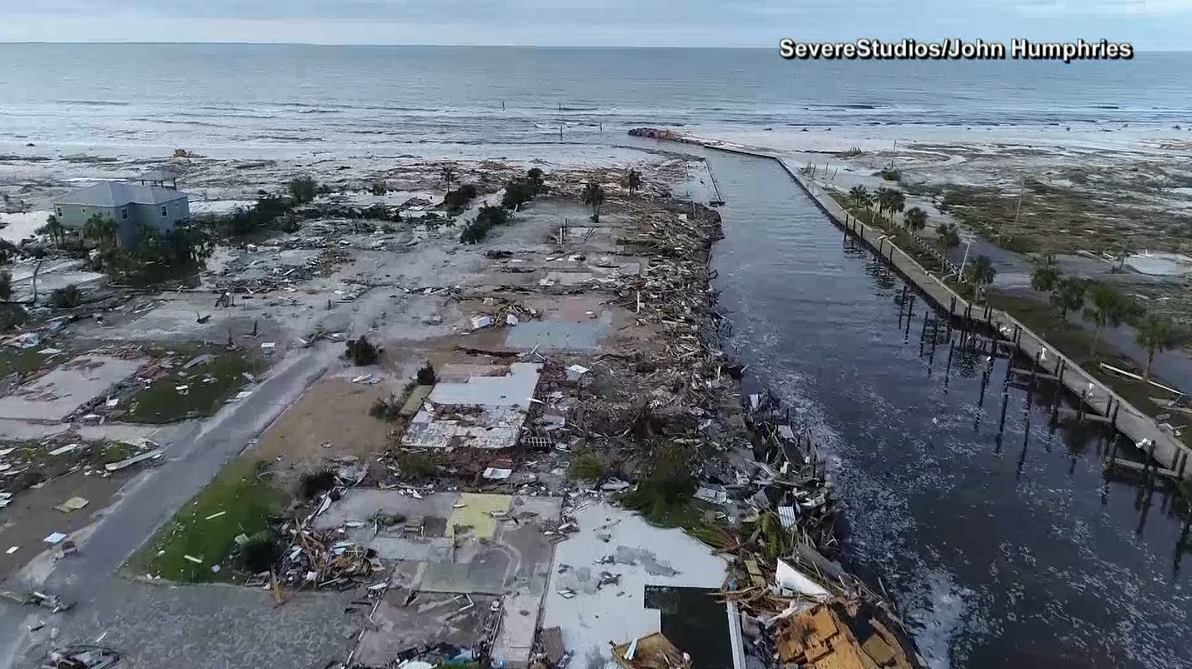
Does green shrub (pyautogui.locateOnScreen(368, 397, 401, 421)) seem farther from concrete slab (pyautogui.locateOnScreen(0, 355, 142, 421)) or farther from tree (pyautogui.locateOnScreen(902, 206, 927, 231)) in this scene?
tree (pyautogui.locateOnScreen(902, 206, 927, 231))

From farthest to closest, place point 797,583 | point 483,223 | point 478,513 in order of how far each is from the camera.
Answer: point 483,223
point 478,513
point 797,583

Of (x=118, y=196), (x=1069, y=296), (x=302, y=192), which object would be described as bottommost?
(x=1069, y=296)

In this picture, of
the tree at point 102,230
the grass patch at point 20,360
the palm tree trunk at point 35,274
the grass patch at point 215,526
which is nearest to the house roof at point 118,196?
the tree at point 102,230

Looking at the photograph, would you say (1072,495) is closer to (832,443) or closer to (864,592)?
(832,443)

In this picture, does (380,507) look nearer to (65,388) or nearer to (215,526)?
(215,526)

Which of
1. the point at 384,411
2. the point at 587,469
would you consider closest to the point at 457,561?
the point at 587,469

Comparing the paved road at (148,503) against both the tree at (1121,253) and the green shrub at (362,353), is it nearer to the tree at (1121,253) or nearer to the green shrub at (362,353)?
the green shrub at (362,353)
